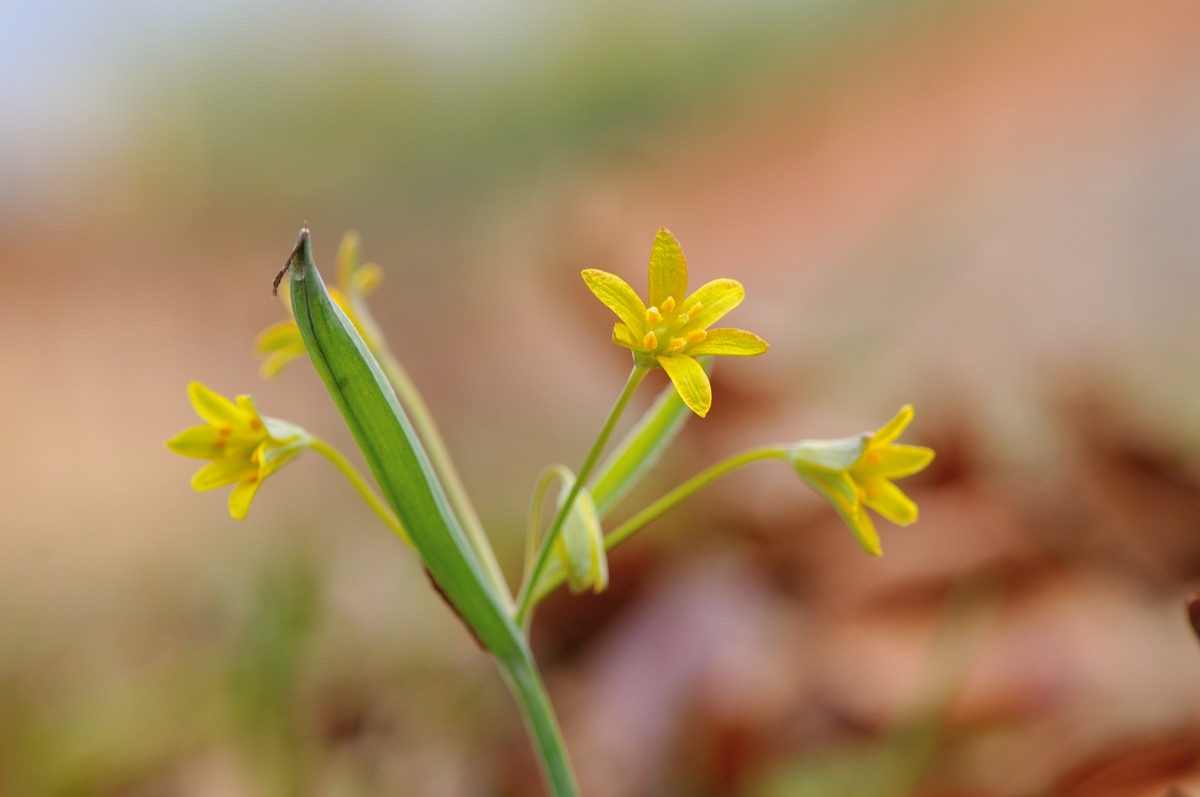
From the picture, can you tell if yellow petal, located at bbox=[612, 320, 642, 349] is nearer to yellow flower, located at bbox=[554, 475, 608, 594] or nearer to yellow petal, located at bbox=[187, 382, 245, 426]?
yellow flower, located at bbox=[554, 475, 608, 594]

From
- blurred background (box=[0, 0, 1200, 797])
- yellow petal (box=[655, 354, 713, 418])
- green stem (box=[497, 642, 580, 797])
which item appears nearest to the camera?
yellow petal (box=[655, 354, 713, 418])

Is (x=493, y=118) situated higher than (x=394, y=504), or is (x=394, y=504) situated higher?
(x=493, y=118)

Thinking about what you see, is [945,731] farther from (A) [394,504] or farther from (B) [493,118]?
(B) [493,118]

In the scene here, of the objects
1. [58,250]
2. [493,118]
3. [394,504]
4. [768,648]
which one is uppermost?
[58,250]

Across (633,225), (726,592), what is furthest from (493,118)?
(726,592)

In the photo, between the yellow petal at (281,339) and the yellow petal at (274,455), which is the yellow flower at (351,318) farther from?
the yellow petal at (274,455)

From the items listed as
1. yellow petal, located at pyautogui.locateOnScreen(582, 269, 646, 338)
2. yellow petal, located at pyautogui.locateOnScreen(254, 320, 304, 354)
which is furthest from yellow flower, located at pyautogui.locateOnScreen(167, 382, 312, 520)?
yellow petal, located at pyautogui.locateOnScreen(582, 269, 646, 338)
